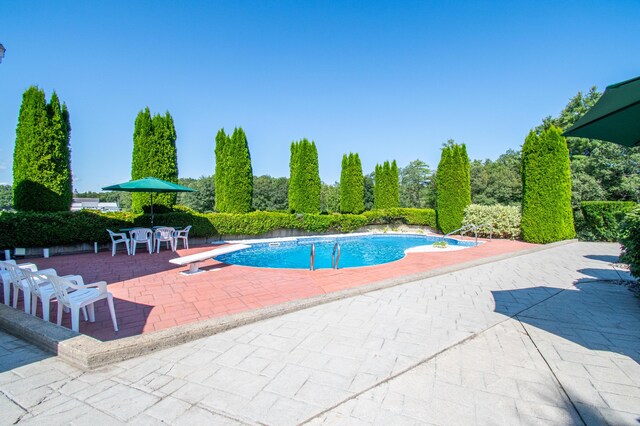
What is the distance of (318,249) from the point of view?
12.5 m

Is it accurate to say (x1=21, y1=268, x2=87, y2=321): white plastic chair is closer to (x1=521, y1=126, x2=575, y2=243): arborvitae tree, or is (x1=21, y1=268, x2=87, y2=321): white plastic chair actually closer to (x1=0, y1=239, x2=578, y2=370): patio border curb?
(x1=0, y1=239, x2=578, y2=370): patio border curb

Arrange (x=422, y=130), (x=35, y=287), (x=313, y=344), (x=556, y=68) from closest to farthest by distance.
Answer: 1. (x=313, y=344)
2. (x=35, y=287)
3. (x=556, y=68)
4. (x=422, y=130)

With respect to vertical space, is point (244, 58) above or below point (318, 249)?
above

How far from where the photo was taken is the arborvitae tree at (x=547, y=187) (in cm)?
1133

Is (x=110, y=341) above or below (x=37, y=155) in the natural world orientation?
below

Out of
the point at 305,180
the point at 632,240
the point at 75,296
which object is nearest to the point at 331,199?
the point at 305,180

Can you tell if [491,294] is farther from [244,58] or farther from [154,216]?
[244,58]

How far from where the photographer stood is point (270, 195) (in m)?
49.9

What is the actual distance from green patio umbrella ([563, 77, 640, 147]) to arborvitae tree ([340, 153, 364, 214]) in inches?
605

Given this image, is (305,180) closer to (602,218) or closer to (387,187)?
(387,187)

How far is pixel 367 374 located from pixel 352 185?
53.4ft

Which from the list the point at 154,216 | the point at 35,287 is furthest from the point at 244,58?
the point at 35,287

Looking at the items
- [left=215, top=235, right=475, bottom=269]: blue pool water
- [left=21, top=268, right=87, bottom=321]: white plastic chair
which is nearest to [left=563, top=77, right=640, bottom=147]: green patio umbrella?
[left=21, top=268, right=87, bottom=321]: white plastic chair

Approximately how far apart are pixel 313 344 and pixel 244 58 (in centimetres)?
1204
